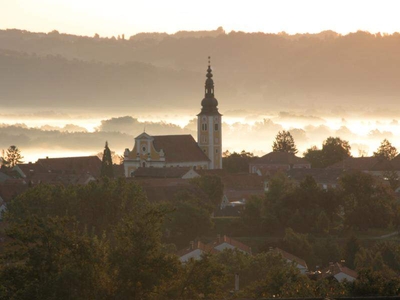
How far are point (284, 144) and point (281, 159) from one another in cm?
2116

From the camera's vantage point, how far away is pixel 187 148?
132 metres

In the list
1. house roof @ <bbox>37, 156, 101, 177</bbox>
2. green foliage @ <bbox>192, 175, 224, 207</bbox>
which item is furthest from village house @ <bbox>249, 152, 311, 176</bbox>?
green foliage @ <bbox>192, 175, 224, 207</bbox>

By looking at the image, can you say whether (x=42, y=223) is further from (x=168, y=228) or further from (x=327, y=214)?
(x=327, y=214)

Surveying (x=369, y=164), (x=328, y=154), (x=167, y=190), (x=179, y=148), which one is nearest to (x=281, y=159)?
(x=328, y=154)

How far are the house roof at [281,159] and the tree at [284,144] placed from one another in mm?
18397

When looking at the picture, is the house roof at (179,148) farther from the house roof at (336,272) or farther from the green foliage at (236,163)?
the house roof at (336,272)

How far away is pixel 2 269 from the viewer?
119ft

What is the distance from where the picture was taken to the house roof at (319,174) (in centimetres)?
11300

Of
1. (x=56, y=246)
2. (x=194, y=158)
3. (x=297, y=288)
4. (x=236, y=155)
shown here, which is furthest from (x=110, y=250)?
(x=236, y=155)

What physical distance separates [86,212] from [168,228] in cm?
609

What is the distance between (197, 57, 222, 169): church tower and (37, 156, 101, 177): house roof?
12959 mm

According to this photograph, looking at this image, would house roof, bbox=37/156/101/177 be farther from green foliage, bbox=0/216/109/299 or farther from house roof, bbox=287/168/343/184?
green foliage, bbox=0/216/109/299

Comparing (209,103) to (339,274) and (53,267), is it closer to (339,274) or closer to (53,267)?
(339,274)

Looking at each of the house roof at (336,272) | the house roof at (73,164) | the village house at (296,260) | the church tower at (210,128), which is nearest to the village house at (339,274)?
the house roof at (336,272)
